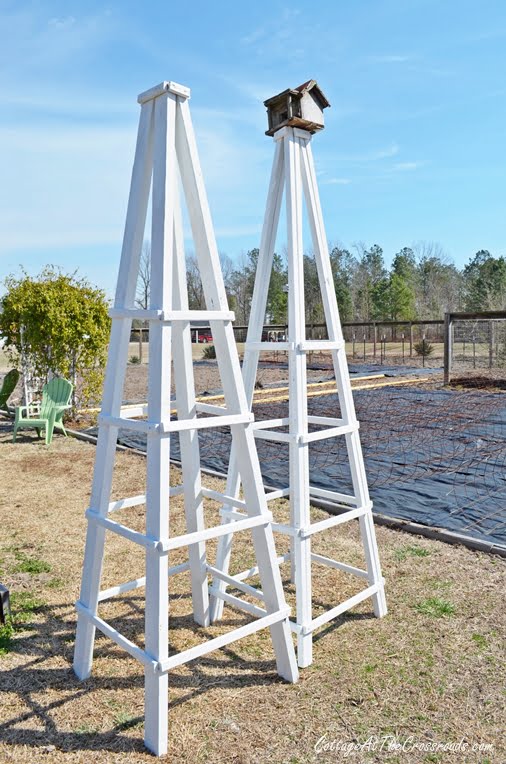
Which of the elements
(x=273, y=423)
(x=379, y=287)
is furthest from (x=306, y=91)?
(x=379, y=287)

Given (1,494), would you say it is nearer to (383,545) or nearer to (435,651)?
(383,545)

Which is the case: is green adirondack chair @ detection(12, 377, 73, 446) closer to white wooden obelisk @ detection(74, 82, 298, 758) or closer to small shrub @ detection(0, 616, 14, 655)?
small shrub @ detection(0, 616, 14, 655)

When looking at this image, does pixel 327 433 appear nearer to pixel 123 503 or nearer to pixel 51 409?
pixel 123 503

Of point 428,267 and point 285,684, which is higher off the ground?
point 428,267

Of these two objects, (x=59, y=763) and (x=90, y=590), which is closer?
(x=59, y=763)

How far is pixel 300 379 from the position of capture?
2562 mm

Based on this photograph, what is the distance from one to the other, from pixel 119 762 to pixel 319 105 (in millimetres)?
2738

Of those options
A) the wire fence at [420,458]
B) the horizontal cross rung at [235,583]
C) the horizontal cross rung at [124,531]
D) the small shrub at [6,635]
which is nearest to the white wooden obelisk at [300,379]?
the horizontal cross rung at [235,583]

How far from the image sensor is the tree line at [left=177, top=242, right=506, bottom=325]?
121ft

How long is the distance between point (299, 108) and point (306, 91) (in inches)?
3.6

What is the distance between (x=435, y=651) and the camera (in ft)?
8.23

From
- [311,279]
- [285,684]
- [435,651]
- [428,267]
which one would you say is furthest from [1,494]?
[428,267]

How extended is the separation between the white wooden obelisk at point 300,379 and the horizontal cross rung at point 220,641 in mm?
226

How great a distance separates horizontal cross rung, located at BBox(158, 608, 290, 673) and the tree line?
32.4 m
